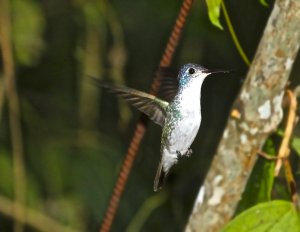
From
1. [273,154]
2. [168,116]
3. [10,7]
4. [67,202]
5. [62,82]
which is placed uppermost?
[168,116]

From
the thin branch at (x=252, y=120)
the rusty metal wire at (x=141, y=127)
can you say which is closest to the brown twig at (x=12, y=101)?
the rusty metal wire at (x=141, y=127)

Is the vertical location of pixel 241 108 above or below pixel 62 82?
above

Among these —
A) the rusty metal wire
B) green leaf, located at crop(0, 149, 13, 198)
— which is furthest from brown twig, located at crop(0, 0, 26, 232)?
the rusty metal wire

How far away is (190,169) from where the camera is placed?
4.20 metres

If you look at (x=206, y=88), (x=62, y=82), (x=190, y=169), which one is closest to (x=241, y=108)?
(x=190, y=169)

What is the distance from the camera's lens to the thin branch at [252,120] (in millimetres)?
2385

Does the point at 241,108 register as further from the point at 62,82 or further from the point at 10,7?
the point at 62,82

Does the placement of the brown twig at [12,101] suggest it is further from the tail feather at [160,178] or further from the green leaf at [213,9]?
the green leaf at [213,9]

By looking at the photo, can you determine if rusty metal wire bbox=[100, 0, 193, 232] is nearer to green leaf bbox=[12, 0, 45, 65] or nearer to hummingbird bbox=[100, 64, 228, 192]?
hummingbird bbox=[100, 64, 228, 192]

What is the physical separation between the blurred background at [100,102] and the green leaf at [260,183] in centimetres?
122

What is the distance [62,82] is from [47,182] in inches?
20.5

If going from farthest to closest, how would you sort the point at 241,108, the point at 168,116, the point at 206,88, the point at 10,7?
the point at 206,88
the point at 10,7
the point at 241,108
the point at 168,116

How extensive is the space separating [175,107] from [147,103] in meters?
0.12

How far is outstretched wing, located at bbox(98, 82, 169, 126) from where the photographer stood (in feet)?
7.47
